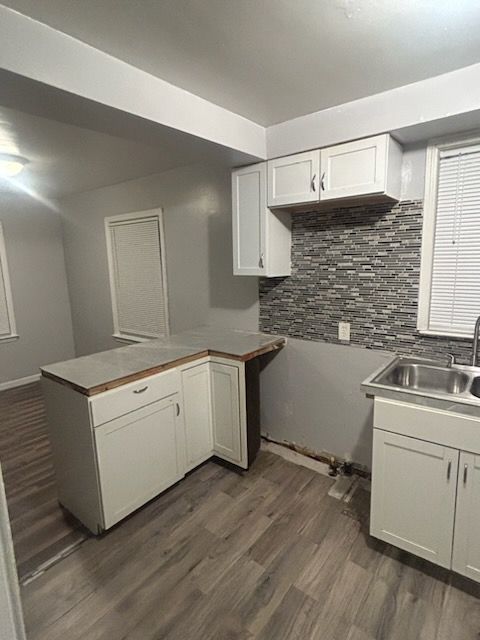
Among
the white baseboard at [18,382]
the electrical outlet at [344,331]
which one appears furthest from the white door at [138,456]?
the white baseboard at [18,382]

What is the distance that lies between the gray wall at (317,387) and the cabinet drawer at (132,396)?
0.90 m

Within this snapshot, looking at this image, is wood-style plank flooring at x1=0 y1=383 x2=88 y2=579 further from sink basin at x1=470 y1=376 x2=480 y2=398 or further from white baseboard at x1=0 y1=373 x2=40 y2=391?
sink basin at x1=470 y1=376 x2=480 y2=398

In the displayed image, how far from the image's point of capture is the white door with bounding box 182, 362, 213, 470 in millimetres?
2311

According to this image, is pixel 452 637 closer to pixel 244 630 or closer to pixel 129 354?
pixel 244 630

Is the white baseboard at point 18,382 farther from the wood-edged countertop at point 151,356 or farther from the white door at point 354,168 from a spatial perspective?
the white door at point 354,168

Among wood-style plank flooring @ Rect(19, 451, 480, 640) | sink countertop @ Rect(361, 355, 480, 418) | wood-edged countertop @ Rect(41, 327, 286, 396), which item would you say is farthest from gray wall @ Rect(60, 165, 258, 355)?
wood-style plank flooring @ Rect(19, 451, 480, 640)

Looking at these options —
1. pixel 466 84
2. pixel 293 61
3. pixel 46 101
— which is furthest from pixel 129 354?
pixel 466 84

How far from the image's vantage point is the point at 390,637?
1405 millimetres

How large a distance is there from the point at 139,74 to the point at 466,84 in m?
1.44

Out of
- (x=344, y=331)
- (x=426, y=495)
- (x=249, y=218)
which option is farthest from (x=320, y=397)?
(x=249, y=218)

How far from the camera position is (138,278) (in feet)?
12.3

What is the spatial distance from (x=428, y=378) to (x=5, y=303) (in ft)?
14.4

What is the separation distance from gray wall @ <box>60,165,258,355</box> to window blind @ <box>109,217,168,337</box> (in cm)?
16

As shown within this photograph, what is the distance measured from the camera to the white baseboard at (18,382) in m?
4.15
